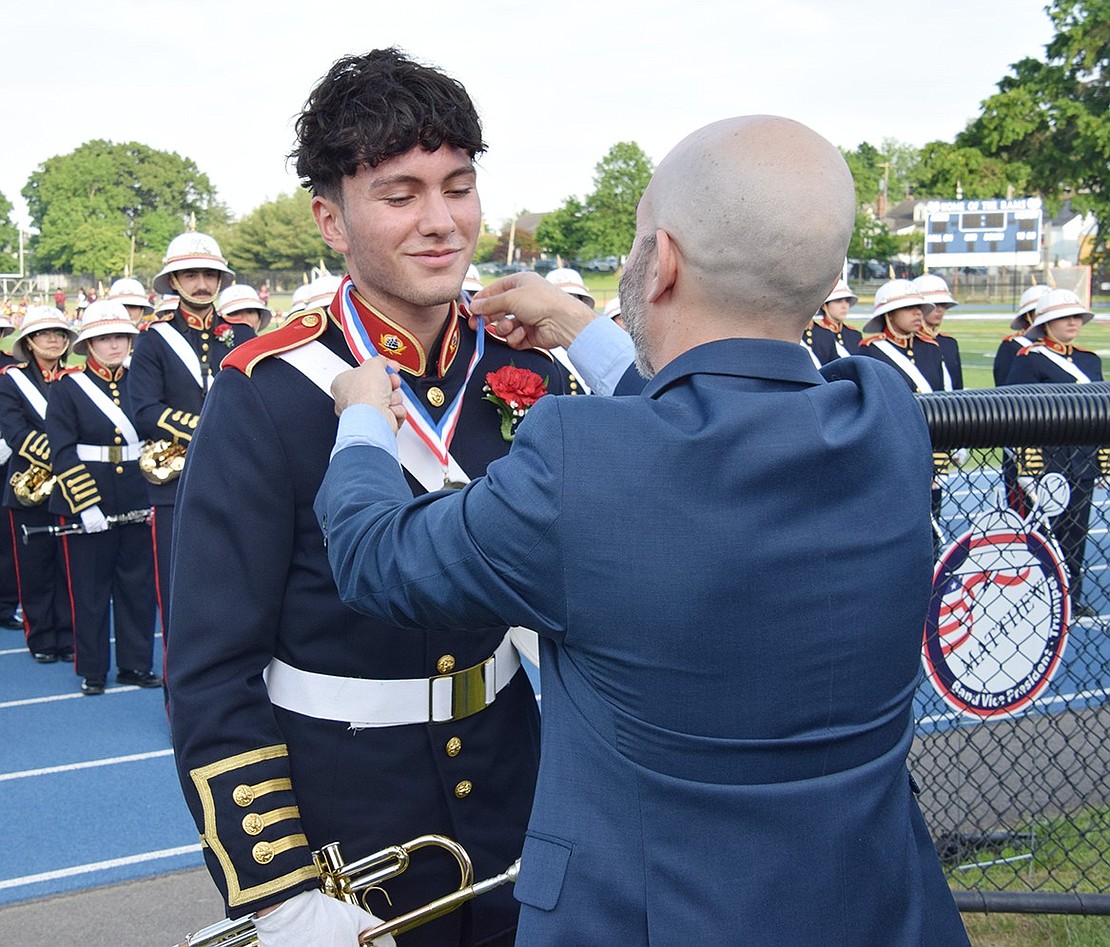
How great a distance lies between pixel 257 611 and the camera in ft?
6.27

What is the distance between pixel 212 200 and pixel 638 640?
111997mm

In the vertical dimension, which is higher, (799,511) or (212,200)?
(212,200)

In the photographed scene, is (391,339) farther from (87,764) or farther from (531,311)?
(87,764)

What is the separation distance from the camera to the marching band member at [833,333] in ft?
35.3

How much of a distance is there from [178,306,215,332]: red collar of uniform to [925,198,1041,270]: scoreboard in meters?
29.0

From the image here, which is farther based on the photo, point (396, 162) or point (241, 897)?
point (396, 162)

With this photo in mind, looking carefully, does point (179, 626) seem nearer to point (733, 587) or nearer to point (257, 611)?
point (257, 611)

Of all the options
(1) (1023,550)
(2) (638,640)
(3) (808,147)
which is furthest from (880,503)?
(1) (1023,550)

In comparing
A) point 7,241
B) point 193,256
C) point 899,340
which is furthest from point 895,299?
point 7,241

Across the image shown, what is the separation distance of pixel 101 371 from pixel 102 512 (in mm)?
932

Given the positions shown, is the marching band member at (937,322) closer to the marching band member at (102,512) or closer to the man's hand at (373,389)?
the marching band member at (102,512)

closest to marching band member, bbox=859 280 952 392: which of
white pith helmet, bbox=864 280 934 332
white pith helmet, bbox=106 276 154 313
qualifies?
white pith helmet, bbox=864 280 934 332

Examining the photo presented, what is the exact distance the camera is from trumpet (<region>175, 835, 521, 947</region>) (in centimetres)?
187

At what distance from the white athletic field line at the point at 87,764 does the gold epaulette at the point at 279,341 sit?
468 cm
